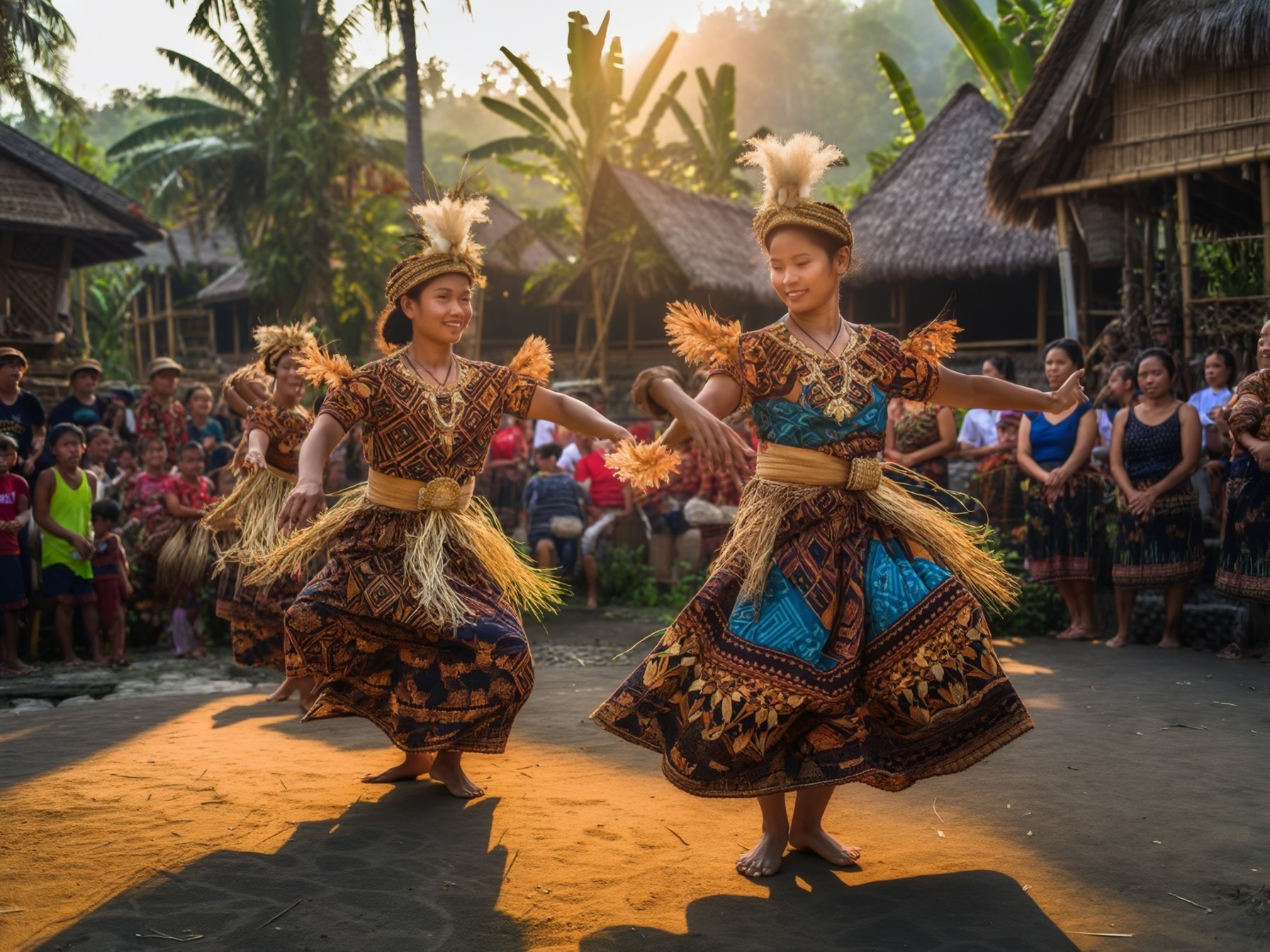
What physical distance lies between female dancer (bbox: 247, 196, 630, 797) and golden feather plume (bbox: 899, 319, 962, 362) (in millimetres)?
967

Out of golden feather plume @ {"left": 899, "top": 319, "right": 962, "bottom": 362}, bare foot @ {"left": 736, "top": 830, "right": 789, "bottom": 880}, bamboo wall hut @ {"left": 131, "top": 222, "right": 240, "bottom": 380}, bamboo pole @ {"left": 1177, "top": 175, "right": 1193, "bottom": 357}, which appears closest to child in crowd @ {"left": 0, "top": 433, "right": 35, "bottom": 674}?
bare foot @ {"left": 736, "top": 830, "right": 789, "bottom": 880}

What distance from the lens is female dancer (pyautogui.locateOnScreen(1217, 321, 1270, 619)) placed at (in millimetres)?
6410

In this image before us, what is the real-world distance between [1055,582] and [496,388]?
473 cm

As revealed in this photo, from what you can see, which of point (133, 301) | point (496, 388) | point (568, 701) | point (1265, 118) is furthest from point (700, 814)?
point (133, 301)

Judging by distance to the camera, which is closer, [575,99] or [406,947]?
[406,947]

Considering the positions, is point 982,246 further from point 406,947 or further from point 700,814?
point 406,947

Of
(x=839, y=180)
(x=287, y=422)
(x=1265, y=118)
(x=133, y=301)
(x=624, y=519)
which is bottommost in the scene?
(x=624, y=519)

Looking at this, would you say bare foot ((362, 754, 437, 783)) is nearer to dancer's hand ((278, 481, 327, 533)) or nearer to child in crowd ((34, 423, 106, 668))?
dancer's hand ((278, 481, 327, 533))

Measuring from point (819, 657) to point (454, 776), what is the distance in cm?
158

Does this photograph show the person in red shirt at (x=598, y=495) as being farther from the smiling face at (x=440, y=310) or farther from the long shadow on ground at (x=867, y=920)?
the long shadow on ground at (x=867, y=920)

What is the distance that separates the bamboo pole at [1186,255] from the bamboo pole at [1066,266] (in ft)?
3.81

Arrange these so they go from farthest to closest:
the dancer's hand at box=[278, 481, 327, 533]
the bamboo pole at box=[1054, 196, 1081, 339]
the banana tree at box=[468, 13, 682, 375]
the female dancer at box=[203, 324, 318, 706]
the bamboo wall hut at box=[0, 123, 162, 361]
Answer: the banana tree at box=[468, 13, 682, 375], the bamboo wall hut at box=[0, 123, 162, 361], the bamboo pole at box=[1054, 196, 1081, 339], the female dancer at box=[203, 324, 318, 706], the dancer's hand at box=[278, 481, 327, 533]

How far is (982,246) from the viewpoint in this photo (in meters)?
15.4

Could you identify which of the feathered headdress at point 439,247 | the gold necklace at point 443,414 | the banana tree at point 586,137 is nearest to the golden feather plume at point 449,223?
the feathered headdress at point 439,247
